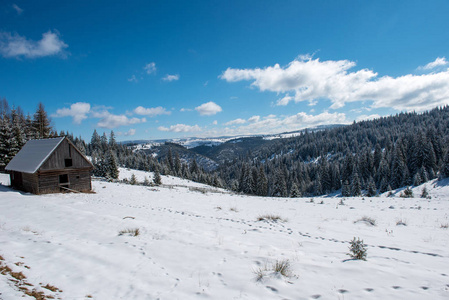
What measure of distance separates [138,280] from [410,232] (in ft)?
38.1

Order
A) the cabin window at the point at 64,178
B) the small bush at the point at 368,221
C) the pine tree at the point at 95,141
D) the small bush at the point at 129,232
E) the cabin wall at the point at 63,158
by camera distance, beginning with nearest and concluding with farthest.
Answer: the small bush at the point at 129,232, the small bush at the point at 368,221, the cabin wall at the point at 63,158, the cabin window at the point at 64,178, the pine tree at the point at 95,141

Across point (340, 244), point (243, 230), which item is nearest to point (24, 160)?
point (243, 230)

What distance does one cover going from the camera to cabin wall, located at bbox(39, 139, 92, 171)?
20.5 metres

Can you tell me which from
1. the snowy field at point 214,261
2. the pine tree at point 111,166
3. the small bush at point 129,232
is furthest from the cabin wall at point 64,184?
the pine tree at point 111,166

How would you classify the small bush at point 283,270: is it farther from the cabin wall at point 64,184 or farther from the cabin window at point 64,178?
the cabin window at point 64,178

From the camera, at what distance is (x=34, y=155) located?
21.6 metres

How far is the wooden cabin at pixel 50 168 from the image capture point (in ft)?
65.7

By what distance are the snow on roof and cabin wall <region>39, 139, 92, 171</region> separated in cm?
40

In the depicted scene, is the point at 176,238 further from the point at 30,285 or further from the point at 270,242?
the point at 30,285

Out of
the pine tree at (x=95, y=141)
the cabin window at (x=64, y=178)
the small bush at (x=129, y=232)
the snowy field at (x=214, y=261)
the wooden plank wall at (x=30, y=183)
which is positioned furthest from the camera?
the pine tree at (x=95, y=141)

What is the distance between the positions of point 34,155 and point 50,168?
316cm

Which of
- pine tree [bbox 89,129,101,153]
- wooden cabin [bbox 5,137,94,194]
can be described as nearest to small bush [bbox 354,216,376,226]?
wooden cabin [bbox 5,137,94,194]

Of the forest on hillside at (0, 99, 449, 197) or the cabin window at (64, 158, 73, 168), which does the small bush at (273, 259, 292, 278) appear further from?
the forest on hillside at (0, 99, 449, 197)

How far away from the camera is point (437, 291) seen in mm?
4203
